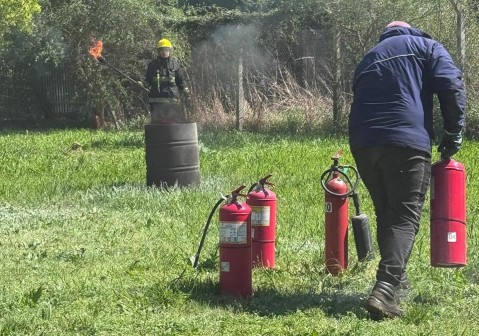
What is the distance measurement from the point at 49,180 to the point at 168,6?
44.9ft

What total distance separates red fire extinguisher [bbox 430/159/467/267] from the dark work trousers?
0.42 feet

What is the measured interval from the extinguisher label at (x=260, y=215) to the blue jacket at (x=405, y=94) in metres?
0.99

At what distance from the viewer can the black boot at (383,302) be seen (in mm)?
5301

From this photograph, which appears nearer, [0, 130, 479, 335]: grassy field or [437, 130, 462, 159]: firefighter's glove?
[0, 130, 479, 335]: grassy field

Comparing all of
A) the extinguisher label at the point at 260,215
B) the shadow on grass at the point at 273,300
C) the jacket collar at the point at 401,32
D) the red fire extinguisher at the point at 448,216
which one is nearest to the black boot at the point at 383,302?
the shadow on grass at the point at 273,300

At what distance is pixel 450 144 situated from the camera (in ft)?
18.6

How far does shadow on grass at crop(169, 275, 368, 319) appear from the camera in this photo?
18.5 feet

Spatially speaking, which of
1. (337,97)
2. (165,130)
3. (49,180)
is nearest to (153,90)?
(49,180)

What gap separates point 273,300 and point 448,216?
1.23 m

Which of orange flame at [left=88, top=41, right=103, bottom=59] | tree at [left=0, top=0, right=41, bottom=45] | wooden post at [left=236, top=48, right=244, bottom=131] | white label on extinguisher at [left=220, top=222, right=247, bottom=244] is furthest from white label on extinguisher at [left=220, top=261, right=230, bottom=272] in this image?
tree at [left=0, top=0, right=41, bottom=45]

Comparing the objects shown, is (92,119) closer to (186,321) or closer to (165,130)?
(165,130)

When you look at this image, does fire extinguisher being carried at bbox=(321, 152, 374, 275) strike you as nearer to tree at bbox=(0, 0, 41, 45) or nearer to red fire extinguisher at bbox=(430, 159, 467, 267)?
red fire extinguisher at bbox=(430, 159, 467, 267)

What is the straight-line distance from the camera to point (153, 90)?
14.3 meters

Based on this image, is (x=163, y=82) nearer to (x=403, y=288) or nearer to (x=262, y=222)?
(x=262, y=222)
